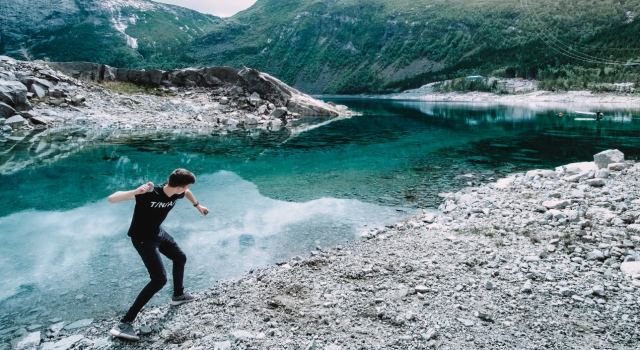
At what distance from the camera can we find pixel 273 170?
24609mm

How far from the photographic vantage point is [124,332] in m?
→ 7.25

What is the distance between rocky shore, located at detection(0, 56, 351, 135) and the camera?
4156cm

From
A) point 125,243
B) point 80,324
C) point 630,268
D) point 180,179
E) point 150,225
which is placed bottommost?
point 80,324

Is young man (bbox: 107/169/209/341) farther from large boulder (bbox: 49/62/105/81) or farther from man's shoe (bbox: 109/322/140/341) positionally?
large boulder (bbox: 49/62/105/81)

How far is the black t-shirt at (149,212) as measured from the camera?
23.2 feet

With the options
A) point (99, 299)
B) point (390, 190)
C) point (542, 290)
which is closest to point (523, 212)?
point (542, 290)

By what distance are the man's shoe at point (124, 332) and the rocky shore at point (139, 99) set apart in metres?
36.1

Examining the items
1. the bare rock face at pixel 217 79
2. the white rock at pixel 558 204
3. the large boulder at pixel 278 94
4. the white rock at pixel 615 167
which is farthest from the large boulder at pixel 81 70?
the white rock at pixel 615 167

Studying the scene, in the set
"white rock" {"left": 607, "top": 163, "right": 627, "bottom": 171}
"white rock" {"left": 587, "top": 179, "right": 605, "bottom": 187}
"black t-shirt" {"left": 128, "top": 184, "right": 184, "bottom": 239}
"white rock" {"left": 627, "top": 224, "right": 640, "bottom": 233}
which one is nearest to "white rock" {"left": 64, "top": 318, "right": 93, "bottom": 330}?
"black t-shirt" {"left": 128, "top": 184, "right": 184, "bottom": 239}

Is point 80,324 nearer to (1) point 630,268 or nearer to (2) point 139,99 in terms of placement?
(1) point 630,268

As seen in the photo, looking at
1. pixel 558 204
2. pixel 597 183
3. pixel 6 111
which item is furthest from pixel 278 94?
pixel 558 204

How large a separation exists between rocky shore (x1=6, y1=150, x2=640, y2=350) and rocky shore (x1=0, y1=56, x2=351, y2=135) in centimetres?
3631

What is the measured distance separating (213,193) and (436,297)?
44.4ft

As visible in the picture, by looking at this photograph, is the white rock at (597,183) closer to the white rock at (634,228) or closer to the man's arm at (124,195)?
the white rock at (634,228)
